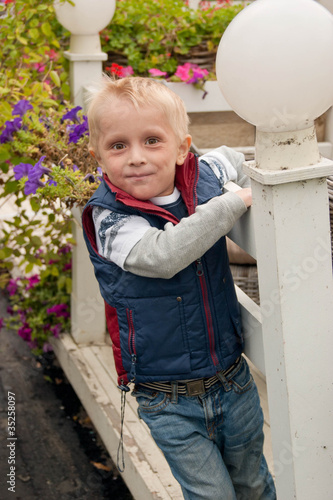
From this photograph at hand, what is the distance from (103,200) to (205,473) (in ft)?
2.35

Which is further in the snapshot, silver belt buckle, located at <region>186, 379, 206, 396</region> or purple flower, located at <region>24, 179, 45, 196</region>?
purple flower, located at <region>24, 179, 45, 196</region>

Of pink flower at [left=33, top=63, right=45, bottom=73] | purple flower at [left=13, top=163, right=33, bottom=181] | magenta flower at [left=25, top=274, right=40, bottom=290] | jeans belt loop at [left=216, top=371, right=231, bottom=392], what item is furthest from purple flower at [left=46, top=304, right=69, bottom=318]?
jeans belt loop at [left=216, top=371, right=231, bottom=392]

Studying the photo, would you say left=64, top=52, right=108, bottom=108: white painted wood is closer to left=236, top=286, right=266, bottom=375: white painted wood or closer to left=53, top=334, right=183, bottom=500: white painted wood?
left=53, top=334, right=183, bottom=500: white painted wood

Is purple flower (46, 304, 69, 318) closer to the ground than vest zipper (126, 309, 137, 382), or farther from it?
closer to the ground

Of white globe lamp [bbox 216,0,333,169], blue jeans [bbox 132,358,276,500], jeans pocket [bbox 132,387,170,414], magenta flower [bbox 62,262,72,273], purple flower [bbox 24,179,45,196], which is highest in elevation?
white globe lamp [bbox 216,0,333,169]

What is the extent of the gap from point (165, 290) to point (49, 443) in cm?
170

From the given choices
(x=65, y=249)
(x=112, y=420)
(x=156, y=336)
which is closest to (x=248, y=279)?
(x=112, y=420)

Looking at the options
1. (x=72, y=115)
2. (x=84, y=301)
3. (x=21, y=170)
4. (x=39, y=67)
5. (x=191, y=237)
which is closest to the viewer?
(x=191, y=237)

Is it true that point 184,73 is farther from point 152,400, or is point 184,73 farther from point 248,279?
point 152,400

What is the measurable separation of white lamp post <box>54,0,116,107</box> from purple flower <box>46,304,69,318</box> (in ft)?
3.60

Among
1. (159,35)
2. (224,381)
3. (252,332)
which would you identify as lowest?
(224,381)

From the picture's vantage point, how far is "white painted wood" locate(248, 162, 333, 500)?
1.22m

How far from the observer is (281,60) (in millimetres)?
1071

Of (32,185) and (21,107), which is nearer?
(32,185)
